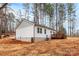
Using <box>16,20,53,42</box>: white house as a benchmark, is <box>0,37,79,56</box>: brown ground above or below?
below

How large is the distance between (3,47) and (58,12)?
64 centimetres

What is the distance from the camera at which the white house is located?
8.02 ft

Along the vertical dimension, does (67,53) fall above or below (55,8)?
below

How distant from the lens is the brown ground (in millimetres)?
2434

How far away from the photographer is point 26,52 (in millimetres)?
2441

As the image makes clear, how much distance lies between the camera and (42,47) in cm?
245

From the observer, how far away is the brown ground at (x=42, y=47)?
2434mm

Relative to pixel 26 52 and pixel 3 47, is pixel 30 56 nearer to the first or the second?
pixel 26 52

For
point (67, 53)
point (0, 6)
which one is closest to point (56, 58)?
point (67, 53)

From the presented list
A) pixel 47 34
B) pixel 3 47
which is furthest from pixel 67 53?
pixel 3 47

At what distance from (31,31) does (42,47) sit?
0.19 m

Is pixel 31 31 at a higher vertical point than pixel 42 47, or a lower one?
higher

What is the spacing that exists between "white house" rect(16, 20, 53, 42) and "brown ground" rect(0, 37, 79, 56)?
6 centimetres

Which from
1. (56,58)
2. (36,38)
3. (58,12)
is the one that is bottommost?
(56,58)
